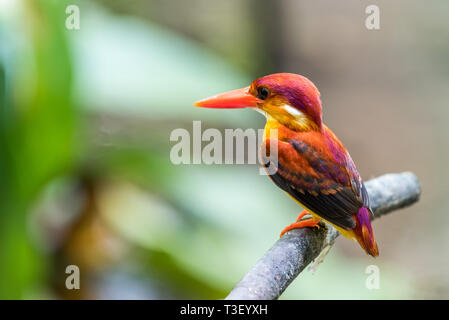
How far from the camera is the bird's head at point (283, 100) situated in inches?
44.8

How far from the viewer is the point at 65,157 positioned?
1.98 metres

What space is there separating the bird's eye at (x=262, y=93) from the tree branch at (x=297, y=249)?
1.07ft

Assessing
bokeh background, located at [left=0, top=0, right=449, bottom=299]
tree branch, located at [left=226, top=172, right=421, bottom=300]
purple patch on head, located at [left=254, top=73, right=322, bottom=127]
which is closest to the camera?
tree branch, located at [left=226, top=172, right=421, bottom=300]

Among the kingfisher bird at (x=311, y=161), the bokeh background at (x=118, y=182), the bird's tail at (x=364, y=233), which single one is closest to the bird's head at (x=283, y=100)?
the kingfisher bird at (x=311, y=161)

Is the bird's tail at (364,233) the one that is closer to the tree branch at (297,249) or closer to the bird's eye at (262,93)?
the tree branch at (297,249)

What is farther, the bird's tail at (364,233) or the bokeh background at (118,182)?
the bokeh background at (118,182)

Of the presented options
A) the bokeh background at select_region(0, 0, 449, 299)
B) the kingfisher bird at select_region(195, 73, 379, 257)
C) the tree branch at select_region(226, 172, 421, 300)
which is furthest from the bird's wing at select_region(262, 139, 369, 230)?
the bokeh background at select_region(0, 0, 449, 299)

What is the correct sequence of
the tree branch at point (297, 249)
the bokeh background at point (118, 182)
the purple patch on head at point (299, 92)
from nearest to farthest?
the tree branch at point (297, 249) < the purple patch on head at point (299, 92) < the bokeh background at point (118, 182)

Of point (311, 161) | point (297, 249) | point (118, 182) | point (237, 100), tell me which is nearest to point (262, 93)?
point (237, 100)

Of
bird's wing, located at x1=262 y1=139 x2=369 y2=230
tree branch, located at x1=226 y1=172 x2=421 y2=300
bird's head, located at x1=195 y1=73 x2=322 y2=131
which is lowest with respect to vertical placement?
tree branch, located at x1=226 y1=172 x2=421 y2=300

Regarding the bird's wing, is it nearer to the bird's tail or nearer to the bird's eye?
the bird's tail

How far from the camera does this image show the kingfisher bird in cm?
115

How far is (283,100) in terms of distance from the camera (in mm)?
1184
